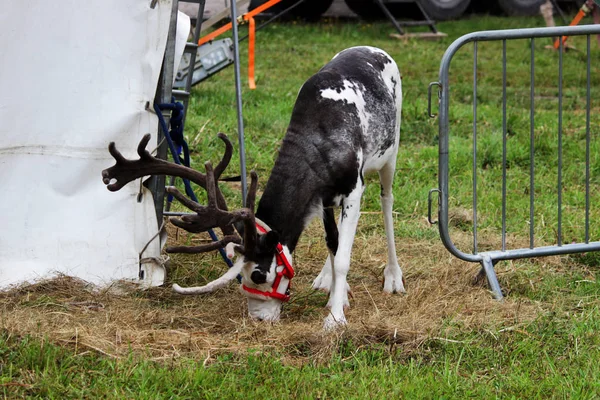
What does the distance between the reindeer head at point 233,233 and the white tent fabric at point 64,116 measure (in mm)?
406

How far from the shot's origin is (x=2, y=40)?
196 inches

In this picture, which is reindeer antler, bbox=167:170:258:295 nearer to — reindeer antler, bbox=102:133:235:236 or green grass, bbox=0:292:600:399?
reindeer antler, bbox=102:133:235:236

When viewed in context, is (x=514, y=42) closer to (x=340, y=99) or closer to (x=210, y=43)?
(x=210, y=43)

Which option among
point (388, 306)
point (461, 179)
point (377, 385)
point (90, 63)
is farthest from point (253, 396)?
point (461, 179)

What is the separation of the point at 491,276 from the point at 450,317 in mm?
618

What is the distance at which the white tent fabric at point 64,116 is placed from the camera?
498 cm

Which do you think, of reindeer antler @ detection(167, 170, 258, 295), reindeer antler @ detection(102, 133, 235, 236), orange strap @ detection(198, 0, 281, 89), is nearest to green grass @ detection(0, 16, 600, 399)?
Result: reindeer antler @ detection(167, 170, 258, 295)

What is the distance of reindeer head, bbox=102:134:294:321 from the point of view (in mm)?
4414

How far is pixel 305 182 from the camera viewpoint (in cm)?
482

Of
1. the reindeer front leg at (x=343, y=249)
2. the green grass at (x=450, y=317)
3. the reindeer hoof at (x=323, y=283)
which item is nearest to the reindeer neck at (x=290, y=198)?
the reindeer front leg at (x=343, y=249)

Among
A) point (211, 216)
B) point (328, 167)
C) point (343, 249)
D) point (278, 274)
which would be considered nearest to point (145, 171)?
point (211, 216)

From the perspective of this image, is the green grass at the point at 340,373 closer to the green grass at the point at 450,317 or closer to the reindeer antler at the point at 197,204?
the green grass at the point at 450,317

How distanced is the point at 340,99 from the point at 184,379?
1928 millimetres

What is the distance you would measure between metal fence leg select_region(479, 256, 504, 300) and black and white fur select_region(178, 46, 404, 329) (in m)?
0.88
